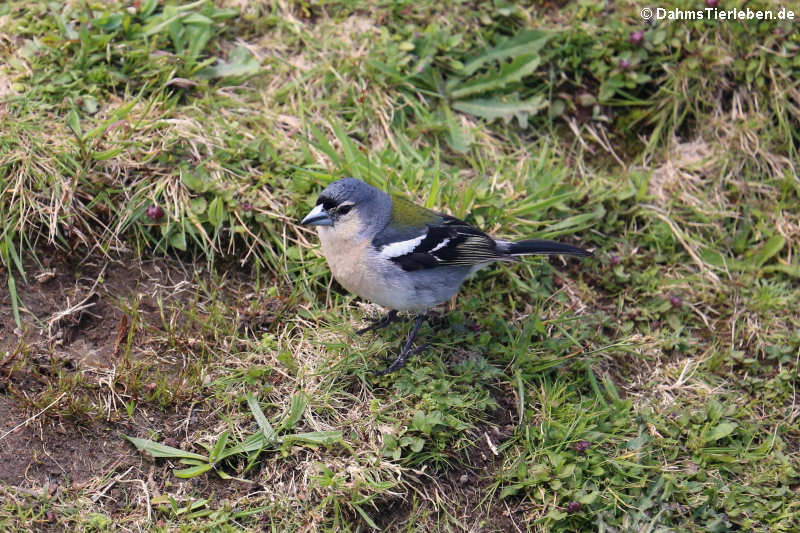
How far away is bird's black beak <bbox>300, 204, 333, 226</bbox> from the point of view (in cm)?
434

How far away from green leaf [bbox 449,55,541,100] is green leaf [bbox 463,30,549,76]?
0.33 feet

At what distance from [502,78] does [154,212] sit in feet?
9.06

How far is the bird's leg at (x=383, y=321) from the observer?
4565 millimetres

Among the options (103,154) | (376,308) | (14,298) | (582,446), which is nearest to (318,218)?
(376,308)

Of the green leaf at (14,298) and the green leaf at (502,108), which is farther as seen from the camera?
the green leaf at (502,108)

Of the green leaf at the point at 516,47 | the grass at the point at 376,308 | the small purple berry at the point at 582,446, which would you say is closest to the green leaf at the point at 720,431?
the grass at the point at 376,308

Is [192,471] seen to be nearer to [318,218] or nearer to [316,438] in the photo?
[316,438]

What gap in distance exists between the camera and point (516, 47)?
5812 millimetres

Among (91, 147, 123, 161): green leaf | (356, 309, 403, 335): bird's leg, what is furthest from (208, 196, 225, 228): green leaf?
(356, 309, 403, 335): bird's leg

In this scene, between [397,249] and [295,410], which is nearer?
[295,410]

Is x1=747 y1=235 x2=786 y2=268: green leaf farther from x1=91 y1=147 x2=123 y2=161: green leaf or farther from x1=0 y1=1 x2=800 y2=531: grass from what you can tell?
x1=91 y1=147 x2=123 y2=161: green leaf

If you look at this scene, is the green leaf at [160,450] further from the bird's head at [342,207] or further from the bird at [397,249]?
the bird's head at [342,207]

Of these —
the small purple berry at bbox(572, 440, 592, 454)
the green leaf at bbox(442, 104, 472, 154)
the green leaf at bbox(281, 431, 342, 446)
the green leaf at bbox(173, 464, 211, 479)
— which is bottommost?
the small purple berry at bbox(572, 440, 592, 454)

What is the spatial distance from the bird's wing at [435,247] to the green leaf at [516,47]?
1.83 metres
